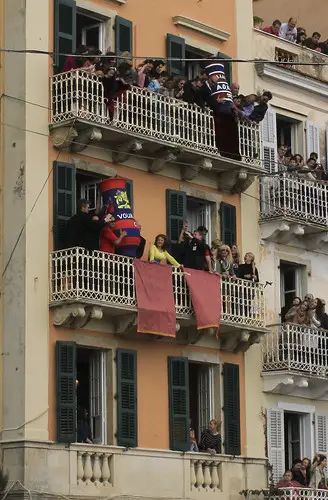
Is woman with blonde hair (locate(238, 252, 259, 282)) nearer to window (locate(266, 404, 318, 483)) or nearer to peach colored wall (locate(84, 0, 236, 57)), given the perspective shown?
window (locate(266, 404, 318, 483))

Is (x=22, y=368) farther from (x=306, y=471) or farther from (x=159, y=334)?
(x=306, y=471)

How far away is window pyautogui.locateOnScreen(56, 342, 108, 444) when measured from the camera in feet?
123

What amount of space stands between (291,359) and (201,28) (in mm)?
8427

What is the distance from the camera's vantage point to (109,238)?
38.8 metres

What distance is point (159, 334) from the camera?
3894 cm

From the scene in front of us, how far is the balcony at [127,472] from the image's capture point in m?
36.8

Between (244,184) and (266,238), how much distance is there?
1618mm

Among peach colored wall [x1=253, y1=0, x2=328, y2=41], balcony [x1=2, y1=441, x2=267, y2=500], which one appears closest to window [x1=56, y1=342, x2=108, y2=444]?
balcony [x1=2, y1=441, x2=267, y2=500]

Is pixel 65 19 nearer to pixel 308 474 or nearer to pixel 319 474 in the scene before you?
pixel 308 474

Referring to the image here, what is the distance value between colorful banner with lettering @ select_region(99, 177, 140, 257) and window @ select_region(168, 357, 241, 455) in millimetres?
2985

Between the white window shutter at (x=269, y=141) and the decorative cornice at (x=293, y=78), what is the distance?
92cm

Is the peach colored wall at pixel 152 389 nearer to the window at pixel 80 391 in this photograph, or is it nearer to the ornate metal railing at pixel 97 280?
the window at pixel 80 391

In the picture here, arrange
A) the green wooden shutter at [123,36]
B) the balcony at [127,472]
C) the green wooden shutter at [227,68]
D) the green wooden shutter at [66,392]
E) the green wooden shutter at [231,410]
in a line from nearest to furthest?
the balcony at [127,472]
the green wooden shutter at [66,392]
the green wooden shutter at [123,36]
the green wooden shutter at [231,410]
the green wooden shutter at [227,68]

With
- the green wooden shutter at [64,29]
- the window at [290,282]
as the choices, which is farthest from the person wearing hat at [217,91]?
the window at [290,282]
